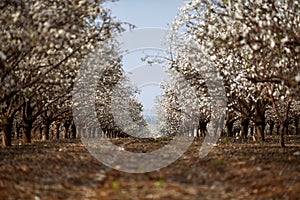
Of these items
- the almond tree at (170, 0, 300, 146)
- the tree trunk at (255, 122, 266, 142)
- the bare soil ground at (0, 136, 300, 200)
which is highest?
A: the almond tree at (170, 0, 300, 146)

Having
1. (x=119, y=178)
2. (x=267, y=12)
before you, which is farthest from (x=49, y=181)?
(x=267, y=12)

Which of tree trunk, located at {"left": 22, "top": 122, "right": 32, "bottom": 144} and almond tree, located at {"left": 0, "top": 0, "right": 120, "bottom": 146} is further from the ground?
almond tree, located at {"left": 0, "top": 0, "right": 120, "bottom": 146}

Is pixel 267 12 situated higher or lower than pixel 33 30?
higher

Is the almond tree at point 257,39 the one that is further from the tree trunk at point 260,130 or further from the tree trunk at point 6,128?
the tree trunk at point 6,128

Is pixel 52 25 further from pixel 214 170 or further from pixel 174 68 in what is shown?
pixel 174 68

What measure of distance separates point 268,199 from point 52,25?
350 inches

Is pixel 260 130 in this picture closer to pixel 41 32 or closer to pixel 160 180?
pixel 160 180

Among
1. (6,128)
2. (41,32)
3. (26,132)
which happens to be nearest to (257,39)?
(41,32)

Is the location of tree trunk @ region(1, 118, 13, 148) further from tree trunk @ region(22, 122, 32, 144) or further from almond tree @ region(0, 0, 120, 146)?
almond tree @ region(0, 0, 120, 146)

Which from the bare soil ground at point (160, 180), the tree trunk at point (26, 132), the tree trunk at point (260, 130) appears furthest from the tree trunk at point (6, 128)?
the tree trunk at point (260, 130)

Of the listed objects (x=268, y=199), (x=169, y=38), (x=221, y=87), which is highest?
(x=169, y=38)

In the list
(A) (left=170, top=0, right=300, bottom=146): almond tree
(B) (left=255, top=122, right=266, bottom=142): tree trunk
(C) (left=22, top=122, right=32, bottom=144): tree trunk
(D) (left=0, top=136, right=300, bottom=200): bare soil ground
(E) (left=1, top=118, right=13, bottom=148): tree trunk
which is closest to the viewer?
(D) (left=0, top=136, right=300, bottom=200): bare soil ground

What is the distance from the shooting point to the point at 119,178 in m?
12.9

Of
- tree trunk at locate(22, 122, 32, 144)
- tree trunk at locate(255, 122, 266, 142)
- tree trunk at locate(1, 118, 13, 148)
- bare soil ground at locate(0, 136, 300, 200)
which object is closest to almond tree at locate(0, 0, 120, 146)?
bare soil ground at locate(0, 136, 300, 200)
